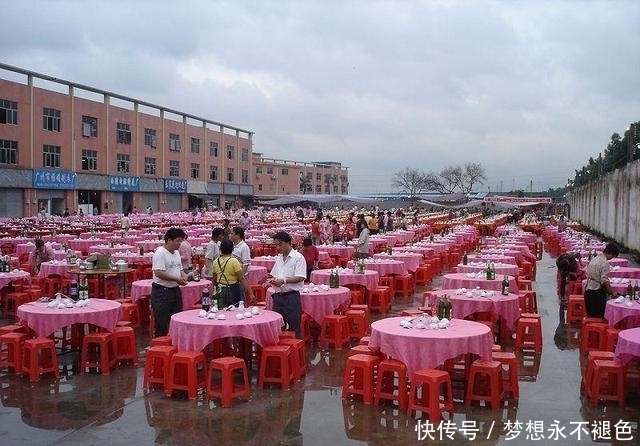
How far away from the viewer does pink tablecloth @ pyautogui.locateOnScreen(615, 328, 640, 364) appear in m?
6.70

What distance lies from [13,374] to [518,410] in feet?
19.8

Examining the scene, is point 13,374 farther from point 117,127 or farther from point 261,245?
point 117,127

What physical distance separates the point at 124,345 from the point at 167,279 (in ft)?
3.67

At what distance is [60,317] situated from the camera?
8.12 metres

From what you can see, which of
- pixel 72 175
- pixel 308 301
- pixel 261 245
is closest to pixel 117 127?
pixel 72 175

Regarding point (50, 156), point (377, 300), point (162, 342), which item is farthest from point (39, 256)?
point (50, 156)

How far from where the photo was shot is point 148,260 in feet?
51.8

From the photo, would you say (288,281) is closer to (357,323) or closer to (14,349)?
(357,323)

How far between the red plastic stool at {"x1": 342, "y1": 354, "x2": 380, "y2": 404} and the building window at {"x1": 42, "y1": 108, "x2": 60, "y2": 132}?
4273 centimetres

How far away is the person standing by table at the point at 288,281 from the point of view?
27.4 ft

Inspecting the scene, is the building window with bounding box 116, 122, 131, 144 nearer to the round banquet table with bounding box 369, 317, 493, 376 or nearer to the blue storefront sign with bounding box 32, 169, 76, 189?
the blue storefront sign with bounding box 32, 169, 76, 189

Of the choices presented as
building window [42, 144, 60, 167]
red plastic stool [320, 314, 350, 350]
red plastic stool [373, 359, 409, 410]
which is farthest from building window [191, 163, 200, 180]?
red plastic stool [373, 359, 409, 410]

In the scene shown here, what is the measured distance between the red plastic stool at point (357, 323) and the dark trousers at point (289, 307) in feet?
5.37

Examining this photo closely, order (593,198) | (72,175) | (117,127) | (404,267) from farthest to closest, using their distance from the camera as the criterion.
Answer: (117,127) < (72,175) < (593,198) < (404,267)
